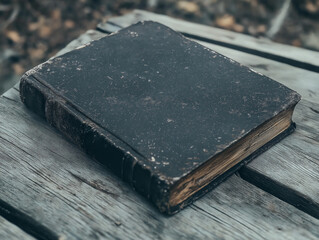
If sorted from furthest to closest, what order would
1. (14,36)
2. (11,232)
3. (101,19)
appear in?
(101,19), (14,36), (11,232)

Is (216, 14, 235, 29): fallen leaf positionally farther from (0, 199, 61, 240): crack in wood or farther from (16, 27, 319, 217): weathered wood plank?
(0, 199, 61, 240): crack in wood

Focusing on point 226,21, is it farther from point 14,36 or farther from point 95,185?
point 95,185

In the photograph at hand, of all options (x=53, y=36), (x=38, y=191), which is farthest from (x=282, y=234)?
(x=53, y=36)

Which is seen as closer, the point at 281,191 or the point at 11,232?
the point at 11,232

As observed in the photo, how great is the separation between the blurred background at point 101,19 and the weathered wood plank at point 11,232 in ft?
5.10

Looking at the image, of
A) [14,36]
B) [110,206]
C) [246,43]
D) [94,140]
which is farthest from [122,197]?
[14,36]

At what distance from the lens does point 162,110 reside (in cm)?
106

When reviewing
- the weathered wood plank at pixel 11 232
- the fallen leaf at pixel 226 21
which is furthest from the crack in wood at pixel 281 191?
the fallen leaf at pixel 226 21

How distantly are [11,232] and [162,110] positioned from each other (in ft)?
1.38

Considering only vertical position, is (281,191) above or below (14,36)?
above

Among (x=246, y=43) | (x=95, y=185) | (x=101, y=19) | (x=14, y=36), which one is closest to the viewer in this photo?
(x=95, y=185)

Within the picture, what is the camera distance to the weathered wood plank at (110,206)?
37.3 inches

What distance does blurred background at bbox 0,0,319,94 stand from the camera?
2.54 meters

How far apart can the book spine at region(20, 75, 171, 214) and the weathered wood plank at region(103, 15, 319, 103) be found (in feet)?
2.10
